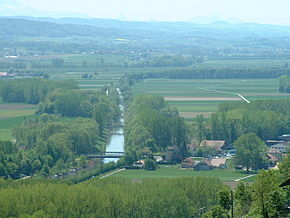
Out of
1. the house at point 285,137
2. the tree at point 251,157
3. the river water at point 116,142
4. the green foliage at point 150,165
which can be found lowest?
the river water at point 116,142

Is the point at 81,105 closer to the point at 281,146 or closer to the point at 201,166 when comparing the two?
the point at 281,146

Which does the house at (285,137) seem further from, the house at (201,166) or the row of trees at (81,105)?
the row of trees at (81,105)

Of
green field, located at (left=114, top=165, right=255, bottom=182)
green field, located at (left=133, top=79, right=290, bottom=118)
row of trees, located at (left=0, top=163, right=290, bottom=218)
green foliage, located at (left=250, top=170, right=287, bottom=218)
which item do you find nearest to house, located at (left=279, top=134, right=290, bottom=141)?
green field, located at (left=133, top=79, right=290, bottom=118)

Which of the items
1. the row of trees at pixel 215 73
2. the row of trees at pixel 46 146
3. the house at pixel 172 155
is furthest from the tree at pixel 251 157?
the row of trees at pixel 215 73

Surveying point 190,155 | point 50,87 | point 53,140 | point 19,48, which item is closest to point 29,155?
point 53,140

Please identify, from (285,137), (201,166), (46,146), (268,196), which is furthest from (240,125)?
(268,196)
